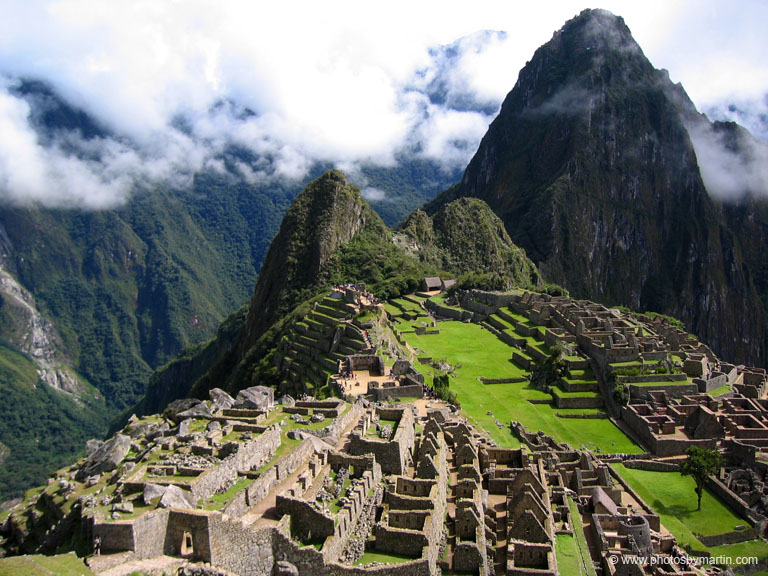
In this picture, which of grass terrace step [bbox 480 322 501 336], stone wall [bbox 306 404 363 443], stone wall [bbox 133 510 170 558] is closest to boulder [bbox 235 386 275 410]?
stone wall [bbox 306 404 363 443]

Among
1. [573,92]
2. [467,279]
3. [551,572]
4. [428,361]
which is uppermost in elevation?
[573,92]

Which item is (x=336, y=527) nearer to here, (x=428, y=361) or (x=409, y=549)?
(x=409, y=549)

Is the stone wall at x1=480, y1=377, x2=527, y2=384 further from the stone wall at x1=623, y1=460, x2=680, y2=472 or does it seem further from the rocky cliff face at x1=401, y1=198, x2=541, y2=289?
the rocky cliff face at x1=401, y1=198, x2=541, y2=289

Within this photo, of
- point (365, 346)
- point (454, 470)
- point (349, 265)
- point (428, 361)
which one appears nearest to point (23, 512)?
point (454, 470)

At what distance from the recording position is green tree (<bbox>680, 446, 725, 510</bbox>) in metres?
36.8

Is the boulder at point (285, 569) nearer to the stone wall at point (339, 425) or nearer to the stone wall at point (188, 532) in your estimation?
the stone wall at point (188, 532)

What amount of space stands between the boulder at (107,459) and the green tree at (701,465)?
28.0 meters

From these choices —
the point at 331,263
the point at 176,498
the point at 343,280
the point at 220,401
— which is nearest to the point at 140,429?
the point at 220,401

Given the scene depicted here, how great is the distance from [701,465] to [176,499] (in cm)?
2906

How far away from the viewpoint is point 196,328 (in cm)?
19675

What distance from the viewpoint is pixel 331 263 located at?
108750 millimetres

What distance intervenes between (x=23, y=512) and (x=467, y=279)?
74.9 m

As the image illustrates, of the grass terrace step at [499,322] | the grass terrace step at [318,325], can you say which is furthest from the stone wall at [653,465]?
the grass terrace step at [499,322]

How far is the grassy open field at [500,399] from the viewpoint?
44.5 meters
